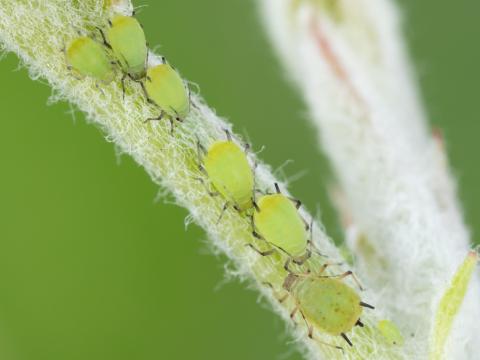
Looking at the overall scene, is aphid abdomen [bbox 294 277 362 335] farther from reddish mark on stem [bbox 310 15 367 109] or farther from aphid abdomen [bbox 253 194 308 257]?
reddish mark on stem [bbox 310 15 367 109]

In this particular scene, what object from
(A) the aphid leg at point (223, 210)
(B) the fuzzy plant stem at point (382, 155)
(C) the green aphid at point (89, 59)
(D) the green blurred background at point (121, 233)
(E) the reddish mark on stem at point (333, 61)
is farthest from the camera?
(D) the green blurred background at point (121, 233)

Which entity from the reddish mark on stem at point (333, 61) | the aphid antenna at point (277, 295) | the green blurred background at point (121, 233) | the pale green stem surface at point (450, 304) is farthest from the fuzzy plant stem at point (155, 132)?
the green blurred background at point (121, 233)

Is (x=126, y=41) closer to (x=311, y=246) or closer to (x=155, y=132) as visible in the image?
(x=155, y=132)

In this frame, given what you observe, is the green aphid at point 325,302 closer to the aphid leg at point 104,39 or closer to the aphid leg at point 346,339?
the aphid leg at point 346,339

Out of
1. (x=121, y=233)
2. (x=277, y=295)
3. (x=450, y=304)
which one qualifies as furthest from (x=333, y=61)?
(x=121, y=233)

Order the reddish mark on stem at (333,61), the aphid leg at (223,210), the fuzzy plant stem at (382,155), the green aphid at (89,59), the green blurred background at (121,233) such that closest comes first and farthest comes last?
the green aphid at (89,59) < the aphid leg at (223,210) < the fuzzy plant stem at (382,155) < the reddish mark on stem at (333,61) < the green blurred background at (121,233)

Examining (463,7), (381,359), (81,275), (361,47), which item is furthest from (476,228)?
(381,359)

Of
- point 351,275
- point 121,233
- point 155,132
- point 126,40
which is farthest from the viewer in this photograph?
point 121,233

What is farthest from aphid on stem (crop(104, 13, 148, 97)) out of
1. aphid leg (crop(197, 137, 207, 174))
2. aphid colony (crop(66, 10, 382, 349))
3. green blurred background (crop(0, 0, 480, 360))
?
green blurred background (crop(0, 0, 480, 360))
